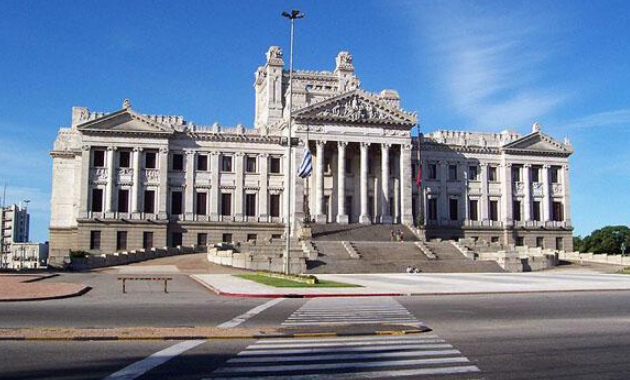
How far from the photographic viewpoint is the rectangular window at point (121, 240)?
2879 inches

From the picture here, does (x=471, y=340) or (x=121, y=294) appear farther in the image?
(x=121, y=294)

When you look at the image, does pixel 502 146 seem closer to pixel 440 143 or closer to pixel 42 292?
pixel 440 143

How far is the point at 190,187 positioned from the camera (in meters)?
76.8

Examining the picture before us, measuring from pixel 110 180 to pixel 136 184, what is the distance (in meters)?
2.77

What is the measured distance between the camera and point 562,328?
17641 millimetres

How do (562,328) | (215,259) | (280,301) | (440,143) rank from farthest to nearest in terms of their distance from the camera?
(440,143)
(215,259)
(280,301)
(562,328)

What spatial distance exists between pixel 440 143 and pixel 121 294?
204 ft

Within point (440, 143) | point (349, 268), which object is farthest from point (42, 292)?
point (440, 143)

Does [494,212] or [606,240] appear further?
[606,240]

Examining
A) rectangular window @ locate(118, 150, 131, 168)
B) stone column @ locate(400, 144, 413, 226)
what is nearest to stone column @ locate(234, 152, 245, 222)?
rectangular window @ locate(118, 150, 131, 168)

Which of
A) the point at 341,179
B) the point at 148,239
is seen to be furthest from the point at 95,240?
the point at 341,179

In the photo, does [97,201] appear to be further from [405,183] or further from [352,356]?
[352,356]

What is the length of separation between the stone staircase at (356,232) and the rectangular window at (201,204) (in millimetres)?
13629

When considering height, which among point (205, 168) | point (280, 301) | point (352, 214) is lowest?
point (280, 301)
